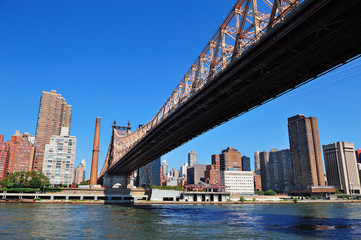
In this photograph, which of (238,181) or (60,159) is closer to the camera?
(60,159)

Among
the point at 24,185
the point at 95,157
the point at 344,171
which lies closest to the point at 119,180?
the point at 95,157

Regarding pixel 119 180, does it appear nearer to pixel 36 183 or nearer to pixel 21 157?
pixel 36 183

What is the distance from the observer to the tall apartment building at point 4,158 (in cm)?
14841

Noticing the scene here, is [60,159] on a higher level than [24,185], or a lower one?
higher

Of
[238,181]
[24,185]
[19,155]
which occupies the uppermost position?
[19,155]

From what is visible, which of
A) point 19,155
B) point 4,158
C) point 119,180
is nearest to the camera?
point 119,180

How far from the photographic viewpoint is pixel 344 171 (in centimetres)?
19012

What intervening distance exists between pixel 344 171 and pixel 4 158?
206 metres

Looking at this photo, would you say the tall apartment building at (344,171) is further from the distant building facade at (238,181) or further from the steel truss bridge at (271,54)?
the steel truss bridge at (271,54)

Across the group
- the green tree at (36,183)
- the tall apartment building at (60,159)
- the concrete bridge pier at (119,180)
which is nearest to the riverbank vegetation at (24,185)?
Result: the green tree at (36,183)

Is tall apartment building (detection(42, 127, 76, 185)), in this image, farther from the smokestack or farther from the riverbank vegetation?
the smokestack

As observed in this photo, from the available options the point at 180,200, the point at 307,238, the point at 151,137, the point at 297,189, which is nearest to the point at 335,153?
the point at 297,189

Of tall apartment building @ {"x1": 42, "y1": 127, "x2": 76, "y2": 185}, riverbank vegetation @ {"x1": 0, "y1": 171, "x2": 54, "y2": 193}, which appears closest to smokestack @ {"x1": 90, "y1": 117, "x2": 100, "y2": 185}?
riverbank vegetation @ {"x1": 0, "y1": 171, "x2": 54, "y2": 193}

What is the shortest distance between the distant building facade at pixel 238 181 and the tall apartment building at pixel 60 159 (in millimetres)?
97343
